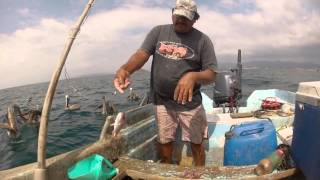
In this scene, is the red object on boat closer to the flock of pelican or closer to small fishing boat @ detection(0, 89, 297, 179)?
small fishing boat @ detection(0, 89, 297, 179)

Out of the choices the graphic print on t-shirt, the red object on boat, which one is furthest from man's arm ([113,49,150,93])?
the red object on boat

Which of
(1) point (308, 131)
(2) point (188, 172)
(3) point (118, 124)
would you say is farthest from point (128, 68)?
(1) point (308, 131)

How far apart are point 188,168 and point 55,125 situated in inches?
666

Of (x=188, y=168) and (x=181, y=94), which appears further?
(x=188, y=168)

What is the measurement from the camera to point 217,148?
6.38m

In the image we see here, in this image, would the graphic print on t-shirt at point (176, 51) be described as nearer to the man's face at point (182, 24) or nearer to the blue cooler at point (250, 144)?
the man's face at point (182, 24)

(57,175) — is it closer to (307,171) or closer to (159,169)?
(159,169)

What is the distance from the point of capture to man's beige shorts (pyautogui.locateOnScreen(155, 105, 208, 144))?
4977mm

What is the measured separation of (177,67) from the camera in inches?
186

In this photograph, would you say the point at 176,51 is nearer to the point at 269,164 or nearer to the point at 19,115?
the point at 269,164

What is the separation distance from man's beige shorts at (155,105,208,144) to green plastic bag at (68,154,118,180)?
1196mm

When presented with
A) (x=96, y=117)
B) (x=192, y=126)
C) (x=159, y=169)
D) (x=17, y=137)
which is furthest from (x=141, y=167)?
(x=96, y=117)

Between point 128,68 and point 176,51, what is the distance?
2.37 feet

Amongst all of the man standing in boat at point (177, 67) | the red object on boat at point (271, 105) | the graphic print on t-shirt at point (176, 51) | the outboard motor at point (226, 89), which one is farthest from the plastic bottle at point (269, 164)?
the outboard motor at point (226, 89)
